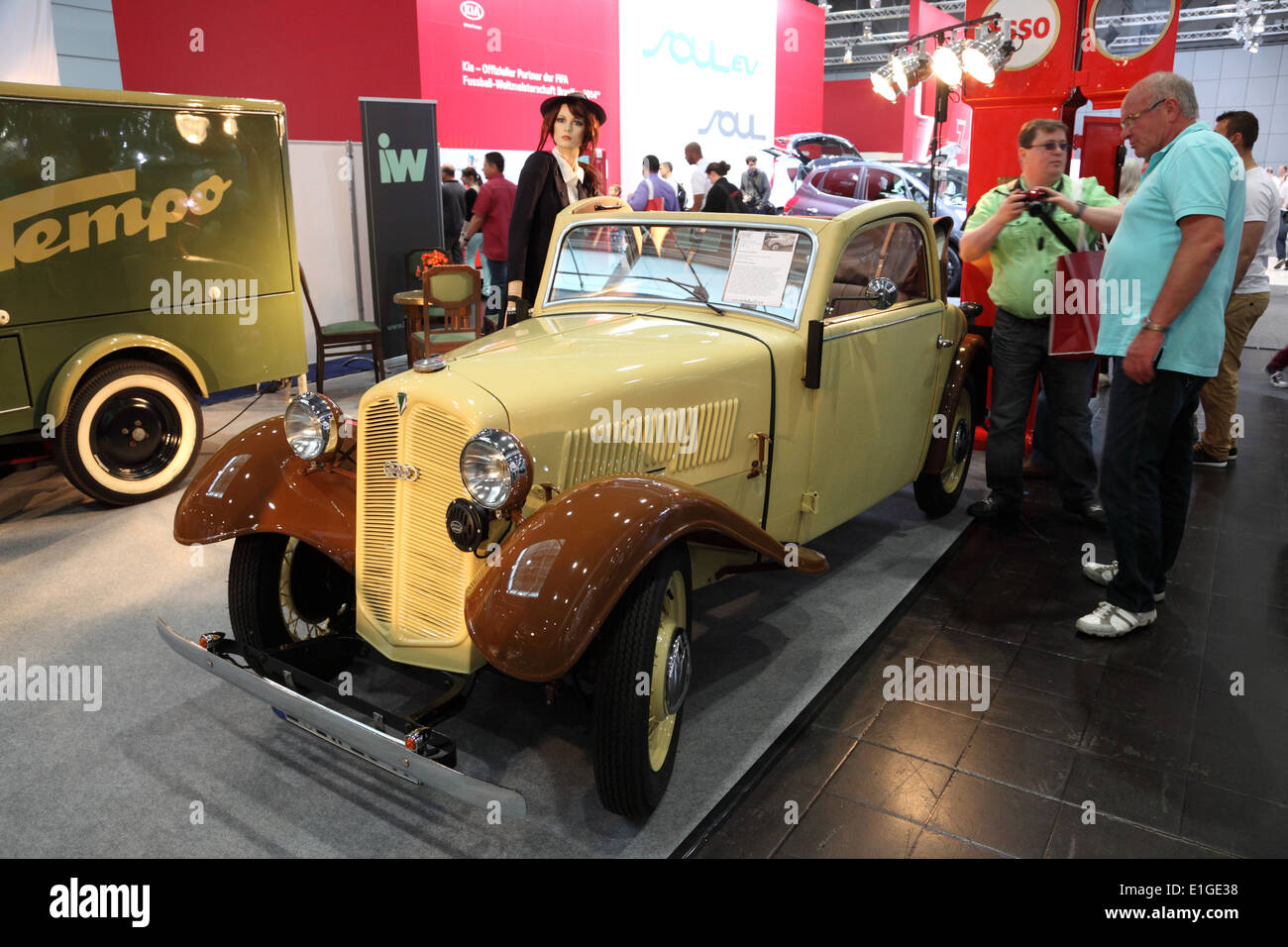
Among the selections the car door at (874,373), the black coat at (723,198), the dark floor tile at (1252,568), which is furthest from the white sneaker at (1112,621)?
the black coat at (723,198)

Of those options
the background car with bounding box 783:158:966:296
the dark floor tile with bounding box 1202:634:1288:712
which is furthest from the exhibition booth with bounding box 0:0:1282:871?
the background car with bounding box 783:158:966:296

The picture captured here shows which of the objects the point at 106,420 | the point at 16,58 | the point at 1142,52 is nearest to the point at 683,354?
the point at 106,420

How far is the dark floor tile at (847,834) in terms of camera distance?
2230 millimetres

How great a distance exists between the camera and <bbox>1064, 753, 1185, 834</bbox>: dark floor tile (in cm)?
236

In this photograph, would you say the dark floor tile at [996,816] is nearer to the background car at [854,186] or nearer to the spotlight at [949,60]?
the spotlight at [949,60]

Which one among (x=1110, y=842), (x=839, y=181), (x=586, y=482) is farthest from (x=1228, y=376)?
(x=839, y=181)

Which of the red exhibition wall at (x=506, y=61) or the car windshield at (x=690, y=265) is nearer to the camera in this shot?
the car windshield at (x=690, y=265)

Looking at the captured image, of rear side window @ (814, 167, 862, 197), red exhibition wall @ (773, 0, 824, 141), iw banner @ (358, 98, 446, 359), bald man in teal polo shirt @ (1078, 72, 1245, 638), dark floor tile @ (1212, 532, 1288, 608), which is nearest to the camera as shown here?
bald man in teal polo shirt @ (1078, 72, 1245, 638)

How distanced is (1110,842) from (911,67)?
5372 millimetres

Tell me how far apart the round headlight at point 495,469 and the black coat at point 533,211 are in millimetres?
2197

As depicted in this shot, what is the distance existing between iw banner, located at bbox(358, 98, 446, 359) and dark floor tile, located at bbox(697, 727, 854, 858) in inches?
256

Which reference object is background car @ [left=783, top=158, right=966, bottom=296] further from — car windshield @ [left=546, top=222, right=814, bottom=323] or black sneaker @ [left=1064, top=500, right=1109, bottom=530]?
car windshield @ [left=546, top=222, right=814, bottom=323]
